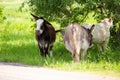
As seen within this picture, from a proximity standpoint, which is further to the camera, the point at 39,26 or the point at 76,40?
the point at 39,26

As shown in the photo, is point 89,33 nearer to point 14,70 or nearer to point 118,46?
point 118,46

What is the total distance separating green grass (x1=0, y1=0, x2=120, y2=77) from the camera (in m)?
15.8

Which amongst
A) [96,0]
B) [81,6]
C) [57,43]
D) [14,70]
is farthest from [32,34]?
[14,70]

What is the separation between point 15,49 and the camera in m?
22.3

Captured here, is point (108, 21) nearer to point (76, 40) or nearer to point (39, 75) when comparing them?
point (76, 40)

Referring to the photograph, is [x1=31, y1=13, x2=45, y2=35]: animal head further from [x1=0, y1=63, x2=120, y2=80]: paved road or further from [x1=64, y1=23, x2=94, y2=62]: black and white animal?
[x1=0, y1=63, x2=120, y2=80]: paved road

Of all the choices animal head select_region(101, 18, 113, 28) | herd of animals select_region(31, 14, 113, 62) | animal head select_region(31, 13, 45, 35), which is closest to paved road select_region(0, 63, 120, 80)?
herd of animals select_region(31, 14, 113, 62)

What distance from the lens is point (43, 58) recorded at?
1886cm

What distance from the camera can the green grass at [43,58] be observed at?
51.8ft

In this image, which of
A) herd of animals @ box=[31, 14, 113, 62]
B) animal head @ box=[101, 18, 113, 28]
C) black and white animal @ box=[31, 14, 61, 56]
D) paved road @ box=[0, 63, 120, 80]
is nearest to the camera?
paved road @ box=[0, 63, 120, 80]

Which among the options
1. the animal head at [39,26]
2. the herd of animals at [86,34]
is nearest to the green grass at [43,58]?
the herd of animals at [86,34]

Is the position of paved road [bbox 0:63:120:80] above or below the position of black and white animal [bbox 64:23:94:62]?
below

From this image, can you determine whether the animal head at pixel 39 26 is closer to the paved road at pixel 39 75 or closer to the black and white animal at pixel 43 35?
the black and white animal at pixel 43 35

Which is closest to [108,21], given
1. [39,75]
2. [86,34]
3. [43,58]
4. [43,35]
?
[86,34]
